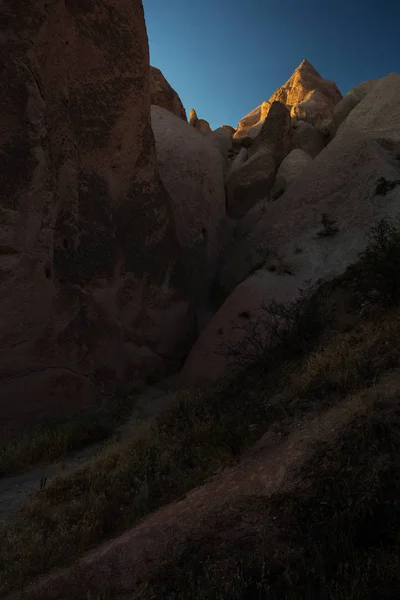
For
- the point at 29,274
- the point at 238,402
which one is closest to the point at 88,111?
the point at 29,274

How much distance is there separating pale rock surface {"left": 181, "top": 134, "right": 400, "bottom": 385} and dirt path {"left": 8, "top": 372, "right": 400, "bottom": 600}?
448cm

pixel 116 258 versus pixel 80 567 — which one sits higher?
pixel 116 258

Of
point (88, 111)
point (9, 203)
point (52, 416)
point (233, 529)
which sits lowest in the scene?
point (233, 529)

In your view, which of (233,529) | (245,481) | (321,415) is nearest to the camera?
(233,529)

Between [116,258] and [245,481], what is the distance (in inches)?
231

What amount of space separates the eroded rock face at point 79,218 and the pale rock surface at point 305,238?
4.14ft

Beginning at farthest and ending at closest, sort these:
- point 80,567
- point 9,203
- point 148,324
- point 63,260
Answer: point 148,324
point 63,260
point 9,203
point 80,567

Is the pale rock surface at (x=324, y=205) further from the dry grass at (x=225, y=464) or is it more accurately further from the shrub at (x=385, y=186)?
the dry grass at (x=225, y=464)

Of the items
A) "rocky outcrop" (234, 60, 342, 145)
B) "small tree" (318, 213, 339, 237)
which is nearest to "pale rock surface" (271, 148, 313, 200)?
"small tree" (318, 213, 339, 237)

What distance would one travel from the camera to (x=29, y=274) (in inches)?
254

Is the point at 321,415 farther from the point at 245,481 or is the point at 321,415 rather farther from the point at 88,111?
the point at 88,111

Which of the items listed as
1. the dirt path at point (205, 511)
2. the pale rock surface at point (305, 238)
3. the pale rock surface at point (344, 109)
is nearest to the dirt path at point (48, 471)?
the pale rock surface at point (305, 238)

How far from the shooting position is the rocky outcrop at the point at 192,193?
36.5 feet

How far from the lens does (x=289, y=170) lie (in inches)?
552
